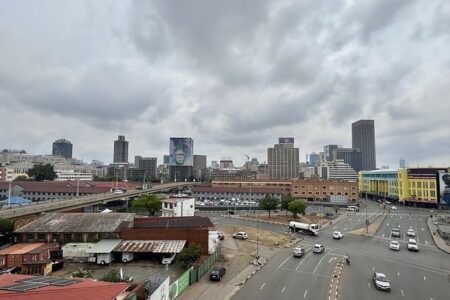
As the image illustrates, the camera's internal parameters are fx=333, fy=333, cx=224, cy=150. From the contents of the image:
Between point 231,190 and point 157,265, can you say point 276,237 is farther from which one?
point 231,190

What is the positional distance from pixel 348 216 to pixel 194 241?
60.9 metres

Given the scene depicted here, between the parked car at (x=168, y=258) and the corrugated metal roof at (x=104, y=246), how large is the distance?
7077 mm

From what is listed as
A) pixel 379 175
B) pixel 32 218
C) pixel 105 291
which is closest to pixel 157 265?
pixel 105 291

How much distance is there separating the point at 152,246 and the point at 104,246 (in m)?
6.63

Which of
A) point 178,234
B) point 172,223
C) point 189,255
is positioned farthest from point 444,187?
point 189,255

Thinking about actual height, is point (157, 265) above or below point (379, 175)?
below

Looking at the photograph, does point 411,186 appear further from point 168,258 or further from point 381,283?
point 168,258

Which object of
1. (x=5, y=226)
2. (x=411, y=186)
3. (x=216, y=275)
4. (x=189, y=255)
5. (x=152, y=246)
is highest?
(x=411, y=186)

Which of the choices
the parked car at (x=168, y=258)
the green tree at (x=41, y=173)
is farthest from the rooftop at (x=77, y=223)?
the green tree at (x=41, y=173)

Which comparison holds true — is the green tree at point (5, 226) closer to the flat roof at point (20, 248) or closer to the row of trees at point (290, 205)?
the flat roof at point (20, 248)

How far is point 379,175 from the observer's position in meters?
150

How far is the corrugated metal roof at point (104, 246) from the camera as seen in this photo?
4359cm

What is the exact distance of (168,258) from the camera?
44219 millimetres

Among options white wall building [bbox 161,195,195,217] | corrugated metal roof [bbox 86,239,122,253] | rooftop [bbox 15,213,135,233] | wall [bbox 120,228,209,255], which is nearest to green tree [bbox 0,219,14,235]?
rooftop [bbox 15,213,135,233]
